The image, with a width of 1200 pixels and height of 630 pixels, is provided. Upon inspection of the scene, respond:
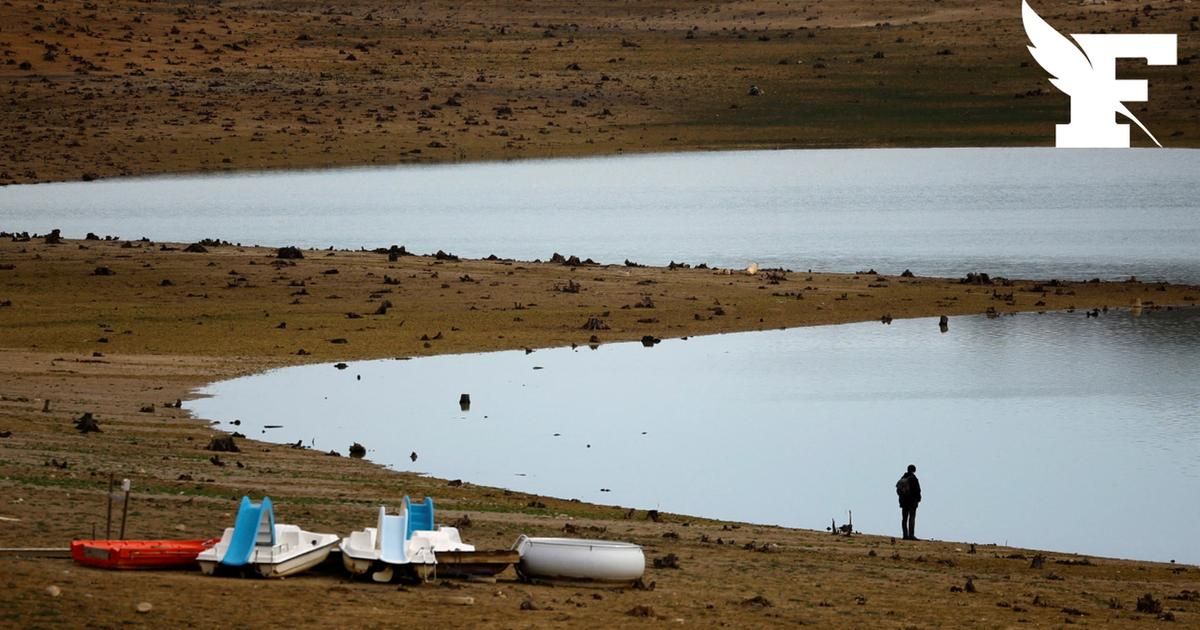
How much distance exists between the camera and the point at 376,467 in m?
26.8

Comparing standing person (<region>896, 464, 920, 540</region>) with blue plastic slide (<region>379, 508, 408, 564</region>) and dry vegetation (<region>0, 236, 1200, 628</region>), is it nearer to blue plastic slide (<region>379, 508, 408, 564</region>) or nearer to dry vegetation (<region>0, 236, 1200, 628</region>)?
dry vegetation (<region>0, 236, 1200, 628</region>)

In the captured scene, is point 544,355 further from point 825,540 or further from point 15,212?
point 15,212

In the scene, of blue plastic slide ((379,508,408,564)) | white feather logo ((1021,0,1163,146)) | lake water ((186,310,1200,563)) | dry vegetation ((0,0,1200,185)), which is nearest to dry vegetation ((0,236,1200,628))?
blue plastic slide ((379,508,408,564))

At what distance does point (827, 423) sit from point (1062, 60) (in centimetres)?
6286

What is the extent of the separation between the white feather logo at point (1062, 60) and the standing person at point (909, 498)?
208 ft

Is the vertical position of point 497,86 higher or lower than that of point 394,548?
higher

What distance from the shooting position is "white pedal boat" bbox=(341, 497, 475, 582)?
16.9 m

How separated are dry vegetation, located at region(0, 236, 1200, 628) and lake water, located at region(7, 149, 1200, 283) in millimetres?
5418

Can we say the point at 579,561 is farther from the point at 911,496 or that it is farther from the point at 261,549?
the point at 911,496

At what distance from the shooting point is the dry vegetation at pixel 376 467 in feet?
54.2

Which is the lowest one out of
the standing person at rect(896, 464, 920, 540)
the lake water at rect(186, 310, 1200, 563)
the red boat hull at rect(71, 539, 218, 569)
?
the red boat hull at rect(71, 539, 218, 569)

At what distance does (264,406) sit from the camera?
3183 centimetres

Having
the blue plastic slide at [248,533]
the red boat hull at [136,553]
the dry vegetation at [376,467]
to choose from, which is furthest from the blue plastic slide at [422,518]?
the red boat hull at [136,553]

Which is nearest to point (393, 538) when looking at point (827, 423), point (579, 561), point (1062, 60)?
point (579, 561)
